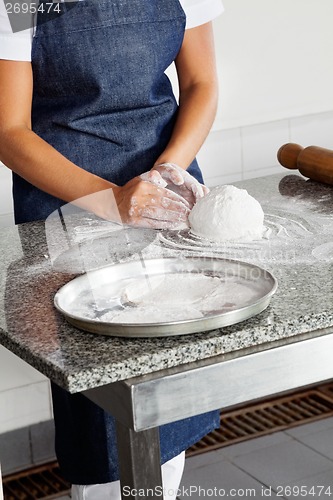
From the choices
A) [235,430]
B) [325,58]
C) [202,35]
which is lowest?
[235,430]

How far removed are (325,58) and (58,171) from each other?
1443 millimetres

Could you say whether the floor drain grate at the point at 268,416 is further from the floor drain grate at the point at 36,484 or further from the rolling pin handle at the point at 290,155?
the rolling pin handle at the point at 290,155

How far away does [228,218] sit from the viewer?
1.45m

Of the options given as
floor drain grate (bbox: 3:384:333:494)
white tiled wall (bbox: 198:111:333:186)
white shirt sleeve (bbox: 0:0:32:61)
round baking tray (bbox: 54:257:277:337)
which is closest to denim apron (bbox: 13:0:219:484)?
white shirt sleeve (bbox: 0:0:32:61)

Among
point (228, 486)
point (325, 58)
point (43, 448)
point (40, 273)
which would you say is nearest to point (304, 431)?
point (228, 486)

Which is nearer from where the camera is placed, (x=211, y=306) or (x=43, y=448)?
(x=211, y=306)

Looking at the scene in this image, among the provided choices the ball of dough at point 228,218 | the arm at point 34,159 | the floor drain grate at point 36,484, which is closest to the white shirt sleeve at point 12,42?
the arm at point 34,159

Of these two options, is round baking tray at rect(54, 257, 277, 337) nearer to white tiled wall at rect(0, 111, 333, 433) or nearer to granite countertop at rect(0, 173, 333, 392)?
granite countertop at rect(0, 173, 333, 392)

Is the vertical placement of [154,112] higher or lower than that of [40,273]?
higher

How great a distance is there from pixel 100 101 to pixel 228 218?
16.9 inches

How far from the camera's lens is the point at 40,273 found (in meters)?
1.35

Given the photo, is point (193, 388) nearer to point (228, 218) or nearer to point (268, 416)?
point (228, 218)

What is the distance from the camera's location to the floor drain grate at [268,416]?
2.56 meters

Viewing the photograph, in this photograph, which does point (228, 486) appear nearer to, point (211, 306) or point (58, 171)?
point (58, 171)
